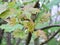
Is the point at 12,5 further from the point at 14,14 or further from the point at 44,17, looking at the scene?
the point at 44,17

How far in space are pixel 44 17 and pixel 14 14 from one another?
15cm

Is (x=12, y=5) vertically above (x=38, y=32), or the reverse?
(x=12, y=5)

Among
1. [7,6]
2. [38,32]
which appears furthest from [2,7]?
[38,32]

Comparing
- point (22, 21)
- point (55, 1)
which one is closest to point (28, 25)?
point (22, 21)

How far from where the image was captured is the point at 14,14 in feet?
2.08

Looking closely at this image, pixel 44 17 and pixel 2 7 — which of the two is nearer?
pixel 2 7

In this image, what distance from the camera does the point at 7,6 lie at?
642 millimetres

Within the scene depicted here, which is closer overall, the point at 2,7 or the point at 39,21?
the point at 2,7

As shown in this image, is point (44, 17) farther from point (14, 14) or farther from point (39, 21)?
point (14, 14)

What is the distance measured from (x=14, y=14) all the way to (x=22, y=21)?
4 cm

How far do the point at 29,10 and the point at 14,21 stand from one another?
0.08 meters

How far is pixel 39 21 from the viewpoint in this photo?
2.37 ft

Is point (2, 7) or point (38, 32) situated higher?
point (2, 7)

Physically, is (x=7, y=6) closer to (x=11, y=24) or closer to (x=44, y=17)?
(x=11, y=24)
